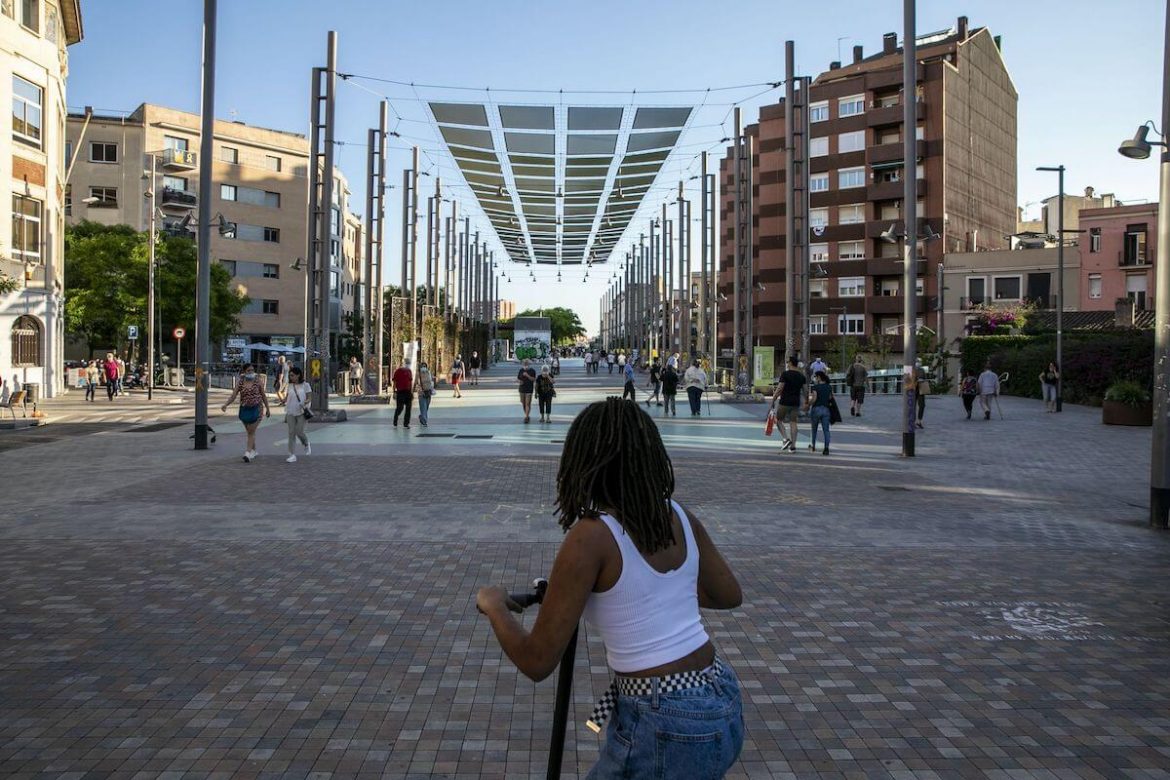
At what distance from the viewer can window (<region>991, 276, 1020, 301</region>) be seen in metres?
62.3

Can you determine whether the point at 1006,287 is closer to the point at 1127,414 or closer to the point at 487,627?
the point at 1127,414

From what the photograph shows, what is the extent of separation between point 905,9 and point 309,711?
17337mm

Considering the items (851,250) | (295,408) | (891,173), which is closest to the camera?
(295,408)

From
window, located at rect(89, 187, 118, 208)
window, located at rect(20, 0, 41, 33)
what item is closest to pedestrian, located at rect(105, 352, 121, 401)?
window, located at rect(20, 0, 41, 33)

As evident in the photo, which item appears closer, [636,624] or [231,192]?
[636,624]

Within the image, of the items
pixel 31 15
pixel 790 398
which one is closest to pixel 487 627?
pixel 790 398

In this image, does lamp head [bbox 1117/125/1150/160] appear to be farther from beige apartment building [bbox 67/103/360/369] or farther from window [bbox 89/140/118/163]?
window [bbox 89/140/118/163]

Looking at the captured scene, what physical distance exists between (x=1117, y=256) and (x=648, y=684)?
6291 centimetres

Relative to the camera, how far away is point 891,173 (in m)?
69.8

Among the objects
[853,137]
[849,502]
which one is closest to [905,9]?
A: [849,502]

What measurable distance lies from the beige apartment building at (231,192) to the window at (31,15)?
30.1 meters

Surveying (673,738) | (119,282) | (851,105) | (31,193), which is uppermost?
(851,105)

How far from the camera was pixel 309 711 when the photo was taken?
4969 millimetres

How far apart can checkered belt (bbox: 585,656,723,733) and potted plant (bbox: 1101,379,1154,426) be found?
2568cm
